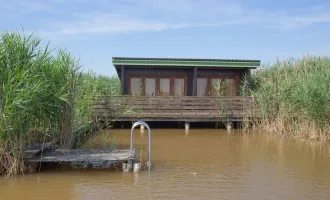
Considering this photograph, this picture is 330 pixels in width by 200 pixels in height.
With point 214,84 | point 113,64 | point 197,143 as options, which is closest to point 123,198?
point 197,143

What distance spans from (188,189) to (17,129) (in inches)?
130

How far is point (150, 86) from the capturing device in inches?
725

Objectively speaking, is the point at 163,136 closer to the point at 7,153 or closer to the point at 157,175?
the point at 157,175

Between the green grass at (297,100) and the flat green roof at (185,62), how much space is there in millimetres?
1675

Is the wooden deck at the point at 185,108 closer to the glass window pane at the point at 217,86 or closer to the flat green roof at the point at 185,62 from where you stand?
the glass window pane at the point at 217,86

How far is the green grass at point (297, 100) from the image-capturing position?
11.0 metres

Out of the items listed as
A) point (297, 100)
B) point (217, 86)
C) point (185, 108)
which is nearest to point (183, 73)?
point (217, 86)

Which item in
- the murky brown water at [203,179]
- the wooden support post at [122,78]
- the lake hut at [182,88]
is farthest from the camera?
the wooden support post at [122,78]

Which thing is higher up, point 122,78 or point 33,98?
point 122,78

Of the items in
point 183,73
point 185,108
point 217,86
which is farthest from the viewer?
point 183,73

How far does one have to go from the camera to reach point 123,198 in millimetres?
5785

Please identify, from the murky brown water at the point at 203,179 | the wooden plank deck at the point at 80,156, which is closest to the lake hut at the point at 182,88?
the murky brown water at the point at 203,179

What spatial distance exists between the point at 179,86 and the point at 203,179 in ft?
39.3

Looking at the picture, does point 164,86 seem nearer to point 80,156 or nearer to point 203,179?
point 80,156
